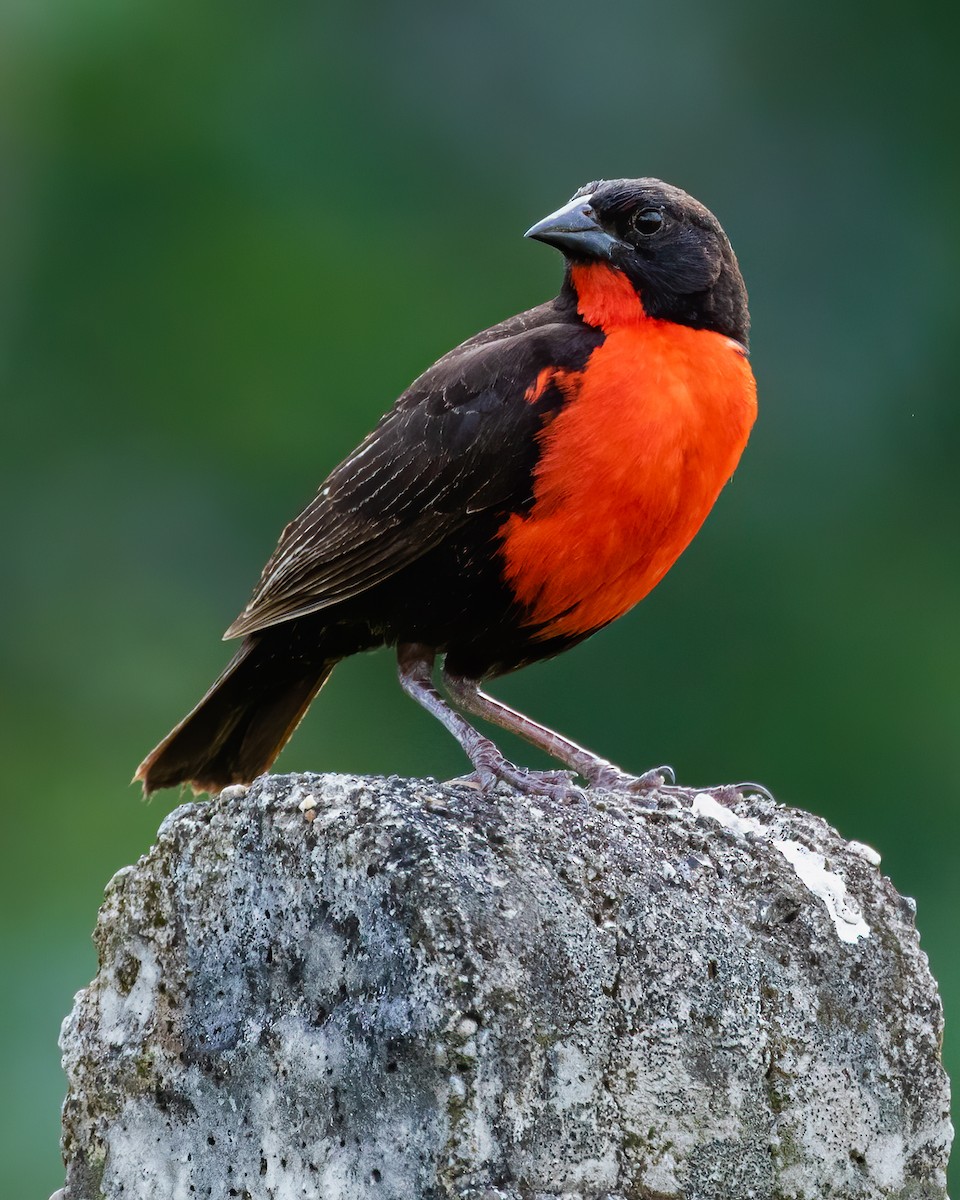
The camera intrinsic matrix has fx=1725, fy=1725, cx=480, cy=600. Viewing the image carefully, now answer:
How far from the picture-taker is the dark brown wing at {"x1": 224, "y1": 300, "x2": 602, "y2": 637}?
3.71 meters

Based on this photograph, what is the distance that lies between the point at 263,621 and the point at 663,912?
1.65m

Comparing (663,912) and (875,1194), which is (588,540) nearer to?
(663,912)

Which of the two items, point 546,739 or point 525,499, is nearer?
point 525,499

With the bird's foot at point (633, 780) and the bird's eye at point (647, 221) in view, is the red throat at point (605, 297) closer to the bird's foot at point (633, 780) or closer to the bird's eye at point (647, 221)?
the bird's eye at point (647, 221)

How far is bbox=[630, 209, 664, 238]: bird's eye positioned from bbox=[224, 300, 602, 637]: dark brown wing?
0.84 ft

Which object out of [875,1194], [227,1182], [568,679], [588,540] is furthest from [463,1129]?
[568,679]

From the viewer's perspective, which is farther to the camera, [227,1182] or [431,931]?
[227,1182]

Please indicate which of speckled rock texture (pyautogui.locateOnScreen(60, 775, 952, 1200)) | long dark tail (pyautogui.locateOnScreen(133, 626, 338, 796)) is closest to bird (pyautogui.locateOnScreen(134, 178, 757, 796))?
long dark tail (pyautogui.locateOnScreen(133, 626, 338, 796))

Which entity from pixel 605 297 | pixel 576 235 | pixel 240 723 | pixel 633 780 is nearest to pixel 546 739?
pixel 633 780

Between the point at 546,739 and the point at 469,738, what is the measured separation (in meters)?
0.50

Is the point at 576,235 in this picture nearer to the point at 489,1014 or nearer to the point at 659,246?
the point at 659,246

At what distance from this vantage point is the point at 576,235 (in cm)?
400

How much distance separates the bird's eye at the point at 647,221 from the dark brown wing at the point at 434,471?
255 mm

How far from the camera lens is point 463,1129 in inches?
84.7
